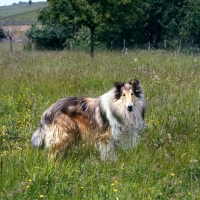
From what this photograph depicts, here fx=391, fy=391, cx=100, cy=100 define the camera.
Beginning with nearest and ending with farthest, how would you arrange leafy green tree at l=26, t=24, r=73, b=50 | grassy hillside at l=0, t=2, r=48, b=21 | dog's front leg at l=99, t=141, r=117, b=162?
dog's front leg at l=99, t=141, r=117, b=162, leafy green tree at l=26, t=24, r=73, b=50, grassy hillside at l=0, t=2, r=48, b=21

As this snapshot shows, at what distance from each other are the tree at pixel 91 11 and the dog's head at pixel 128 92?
47.4ft

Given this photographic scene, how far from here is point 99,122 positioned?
5.62 m

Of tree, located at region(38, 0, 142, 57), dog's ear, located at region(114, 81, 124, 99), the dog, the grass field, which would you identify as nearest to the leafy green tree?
tree, located at region(38, 0, 142, 57)

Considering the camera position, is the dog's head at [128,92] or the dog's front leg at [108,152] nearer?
the dog's front leg at [108,152]

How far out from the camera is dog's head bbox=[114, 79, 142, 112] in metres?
5.41

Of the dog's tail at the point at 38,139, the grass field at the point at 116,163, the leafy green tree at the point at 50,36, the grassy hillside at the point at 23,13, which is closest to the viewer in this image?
the grass field at the point at 116,163

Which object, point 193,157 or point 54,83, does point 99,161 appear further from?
point 54,83

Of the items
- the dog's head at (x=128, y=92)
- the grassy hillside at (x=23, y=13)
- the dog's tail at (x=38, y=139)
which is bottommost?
the grassy hillside at (x=23, y=13)

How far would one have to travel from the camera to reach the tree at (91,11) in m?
20.3

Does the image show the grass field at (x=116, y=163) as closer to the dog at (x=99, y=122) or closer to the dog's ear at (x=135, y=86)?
the dog at (x=99, y=122)

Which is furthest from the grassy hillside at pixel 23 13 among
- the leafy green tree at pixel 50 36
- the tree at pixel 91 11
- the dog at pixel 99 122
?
the dog at pixel 99 122

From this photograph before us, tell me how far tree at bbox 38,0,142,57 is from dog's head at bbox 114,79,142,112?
14.4m

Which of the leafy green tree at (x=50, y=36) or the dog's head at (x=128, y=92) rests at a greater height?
the dog's head at (x=128, y=92)

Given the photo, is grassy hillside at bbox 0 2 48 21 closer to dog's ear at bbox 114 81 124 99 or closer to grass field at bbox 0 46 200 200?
grass field at bbox 0 46 200 200
